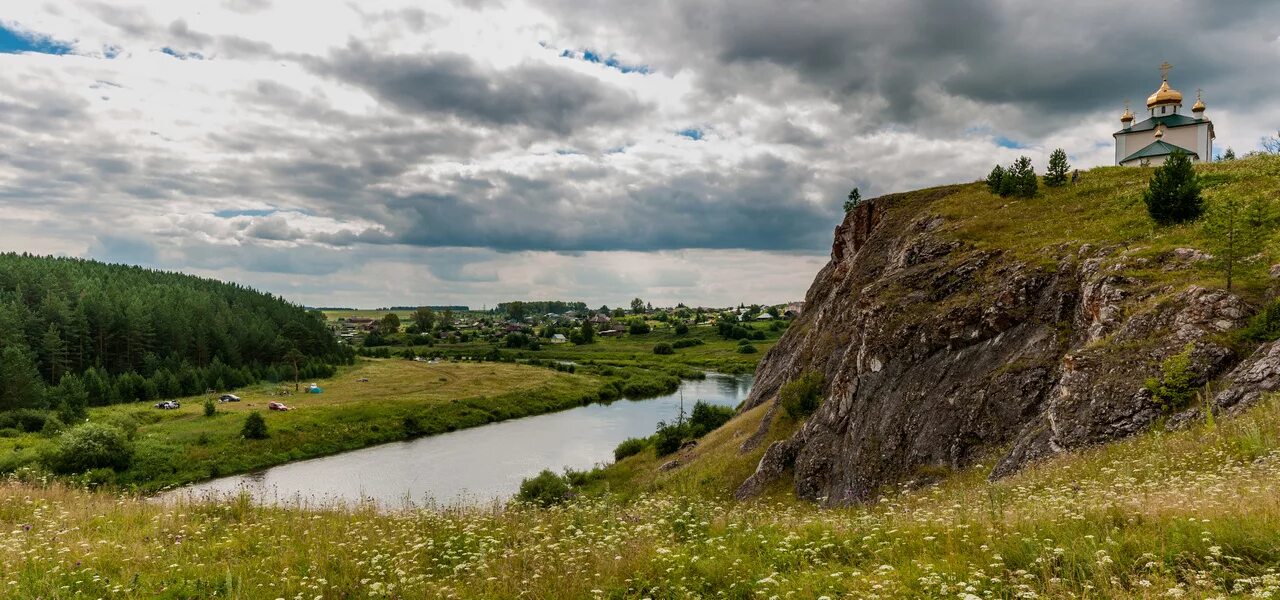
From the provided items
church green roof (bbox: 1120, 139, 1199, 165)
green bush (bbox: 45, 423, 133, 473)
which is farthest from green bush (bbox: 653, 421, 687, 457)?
church green roof (bbox: 1120, 139, 1199, 165)

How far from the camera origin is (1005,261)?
2705cm

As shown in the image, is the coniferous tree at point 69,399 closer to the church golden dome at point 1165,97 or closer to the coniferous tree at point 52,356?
the coniferous tree at point 52,356

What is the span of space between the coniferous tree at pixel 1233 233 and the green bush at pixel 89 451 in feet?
234

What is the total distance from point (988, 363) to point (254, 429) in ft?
221

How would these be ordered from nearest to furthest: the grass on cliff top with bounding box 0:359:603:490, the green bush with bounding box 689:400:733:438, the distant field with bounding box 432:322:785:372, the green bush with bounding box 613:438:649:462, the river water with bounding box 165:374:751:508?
1. the green bush with bounding box 689:400:733:438
2. the river water with bounding box 165:374:751:508
3. the green bush with bounding box 613:438:649:462
4. the grass on cliff top with bounding box 0:359:603:490
5. the distant field with bounding box 432:322:785:372

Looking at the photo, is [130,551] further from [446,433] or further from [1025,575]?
[446,433]

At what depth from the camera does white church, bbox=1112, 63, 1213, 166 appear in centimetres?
5294

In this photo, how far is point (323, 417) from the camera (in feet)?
236

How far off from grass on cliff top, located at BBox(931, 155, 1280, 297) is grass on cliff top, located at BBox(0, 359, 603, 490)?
59434 mm

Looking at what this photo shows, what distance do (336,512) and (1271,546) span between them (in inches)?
598

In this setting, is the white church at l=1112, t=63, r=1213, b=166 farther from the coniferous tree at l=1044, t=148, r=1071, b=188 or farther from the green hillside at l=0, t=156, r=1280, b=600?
the green hillside at l=0, t=156, r=1280, b=600

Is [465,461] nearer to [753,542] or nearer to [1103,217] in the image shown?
[1103,217]

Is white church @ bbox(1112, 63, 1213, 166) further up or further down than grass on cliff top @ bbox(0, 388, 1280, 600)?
further up

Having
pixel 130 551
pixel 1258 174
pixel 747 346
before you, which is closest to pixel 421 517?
pixel 130 551
